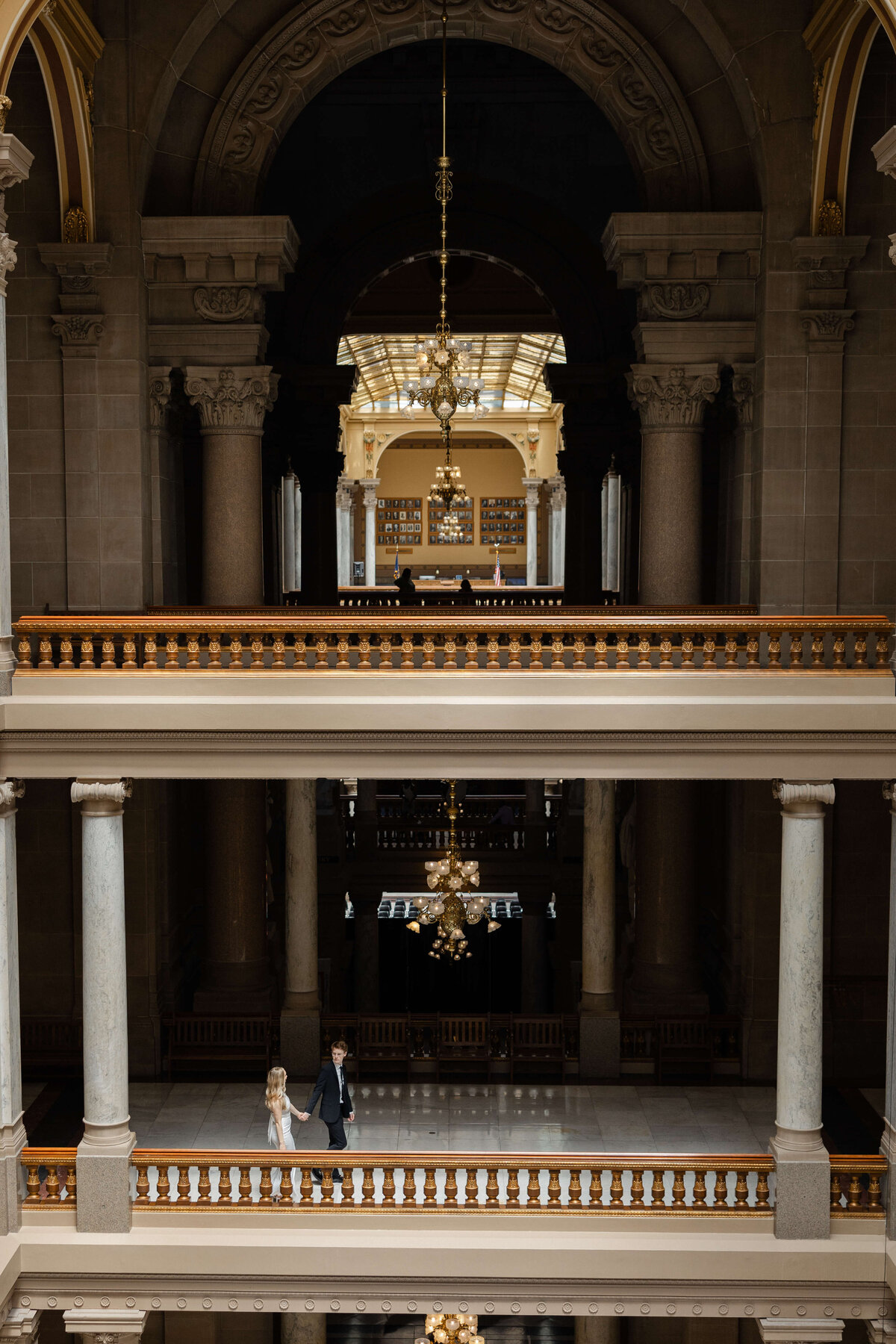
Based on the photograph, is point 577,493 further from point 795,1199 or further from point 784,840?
point 795,1199

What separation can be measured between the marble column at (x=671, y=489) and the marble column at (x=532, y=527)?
21946mm

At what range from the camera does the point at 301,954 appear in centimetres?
1223

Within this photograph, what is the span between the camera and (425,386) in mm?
10984

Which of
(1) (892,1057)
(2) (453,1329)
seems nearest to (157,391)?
(2) (453,1329)

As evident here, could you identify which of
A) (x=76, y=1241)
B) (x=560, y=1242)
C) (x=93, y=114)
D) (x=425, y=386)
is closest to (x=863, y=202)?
(x=425, y=386)

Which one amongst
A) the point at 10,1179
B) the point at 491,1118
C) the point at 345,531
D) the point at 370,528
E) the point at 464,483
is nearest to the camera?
the point at 10,1179

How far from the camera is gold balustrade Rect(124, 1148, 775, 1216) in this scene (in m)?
9.09

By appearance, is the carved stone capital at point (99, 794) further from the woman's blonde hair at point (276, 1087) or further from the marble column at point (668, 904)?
the marble column at point (668, 904)

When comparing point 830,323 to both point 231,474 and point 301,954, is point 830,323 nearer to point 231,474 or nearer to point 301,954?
point 231,474

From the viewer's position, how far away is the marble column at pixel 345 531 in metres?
34.3

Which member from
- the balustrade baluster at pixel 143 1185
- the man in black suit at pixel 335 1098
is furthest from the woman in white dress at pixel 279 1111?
the balustrade baluster at pixel 143 1185

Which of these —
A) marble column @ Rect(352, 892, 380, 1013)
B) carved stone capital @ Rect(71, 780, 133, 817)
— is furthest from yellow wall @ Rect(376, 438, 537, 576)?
carved stone capital @ Rect(71, 780, 133, 817)

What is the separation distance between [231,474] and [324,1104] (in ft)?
19.2

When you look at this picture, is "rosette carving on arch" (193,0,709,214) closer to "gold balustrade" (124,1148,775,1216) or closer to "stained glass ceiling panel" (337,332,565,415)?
"gold balustrade" (124,1148,775,1216)
